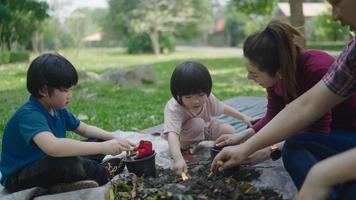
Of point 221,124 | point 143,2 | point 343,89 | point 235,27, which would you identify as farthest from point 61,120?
point 235,27

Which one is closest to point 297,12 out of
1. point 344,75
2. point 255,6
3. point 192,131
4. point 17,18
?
point 255,6

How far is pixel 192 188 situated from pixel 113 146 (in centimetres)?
51

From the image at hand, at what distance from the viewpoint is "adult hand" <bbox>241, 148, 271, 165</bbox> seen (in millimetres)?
2566

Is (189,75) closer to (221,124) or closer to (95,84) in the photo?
(221,124)

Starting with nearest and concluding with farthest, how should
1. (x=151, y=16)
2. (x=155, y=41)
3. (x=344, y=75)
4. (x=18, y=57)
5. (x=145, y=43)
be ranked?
(x=344, y=75)
(x=18, y=57)
(x=155, y=41)
(x=151, y=16)
(x=145, y=43)

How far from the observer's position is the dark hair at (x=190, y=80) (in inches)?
113

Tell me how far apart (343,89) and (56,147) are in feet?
4.31

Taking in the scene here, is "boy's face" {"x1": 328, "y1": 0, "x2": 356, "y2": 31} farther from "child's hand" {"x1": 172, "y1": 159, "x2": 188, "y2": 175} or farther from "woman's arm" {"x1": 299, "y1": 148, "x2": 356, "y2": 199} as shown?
"child's hand" {"x1": 172, "y1": 159, "x2": 188, "y2": 175}

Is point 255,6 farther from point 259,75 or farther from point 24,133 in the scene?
point 24,133

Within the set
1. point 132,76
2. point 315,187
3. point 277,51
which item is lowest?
point 132,76

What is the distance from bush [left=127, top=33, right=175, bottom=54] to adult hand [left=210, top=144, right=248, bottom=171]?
91.7 feet

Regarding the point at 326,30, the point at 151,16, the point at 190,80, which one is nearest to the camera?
the point at 190,80

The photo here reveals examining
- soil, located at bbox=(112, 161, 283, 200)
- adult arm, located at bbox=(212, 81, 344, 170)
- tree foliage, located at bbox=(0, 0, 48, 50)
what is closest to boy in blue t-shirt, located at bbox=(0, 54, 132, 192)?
soil, located at bbox=(112, 161, 283, 200)

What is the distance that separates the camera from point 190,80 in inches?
113
